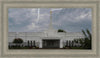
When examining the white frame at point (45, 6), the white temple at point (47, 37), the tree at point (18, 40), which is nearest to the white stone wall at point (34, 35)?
the white temple at point (47, 37)

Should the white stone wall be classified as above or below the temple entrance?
above

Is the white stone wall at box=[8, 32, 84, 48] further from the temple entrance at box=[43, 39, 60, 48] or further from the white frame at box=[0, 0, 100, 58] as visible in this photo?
the white frame at box=[0, 0, 100, 58]

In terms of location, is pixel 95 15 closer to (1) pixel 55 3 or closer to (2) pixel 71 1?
(2) pixel 71 1

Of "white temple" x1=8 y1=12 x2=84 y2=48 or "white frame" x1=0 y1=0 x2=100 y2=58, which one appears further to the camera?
"white temple" x1=8 y1=12 x2=84 y2=48

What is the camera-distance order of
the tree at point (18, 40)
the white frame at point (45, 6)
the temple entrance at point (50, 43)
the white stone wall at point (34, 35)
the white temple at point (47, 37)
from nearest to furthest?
the white frame at point (45, 6) < the white temple at point (47, 37) < the temple entrance at point (50, 43) < the tree at point (18, 40) < the white stone wall at point (34, 35)

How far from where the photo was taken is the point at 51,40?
1109 cm

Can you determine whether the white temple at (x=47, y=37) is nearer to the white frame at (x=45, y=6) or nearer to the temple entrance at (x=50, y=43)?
the temple entrance at (x=50, y=43)

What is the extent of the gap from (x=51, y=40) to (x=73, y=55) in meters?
4.36

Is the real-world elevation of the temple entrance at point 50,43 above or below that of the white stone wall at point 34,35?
below

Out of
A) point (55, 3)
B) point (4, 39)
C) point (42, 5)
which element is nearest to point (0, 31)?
point (4, 39)

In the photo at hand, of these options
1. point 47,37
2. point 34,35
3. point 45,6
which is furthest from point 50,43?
point 45,6

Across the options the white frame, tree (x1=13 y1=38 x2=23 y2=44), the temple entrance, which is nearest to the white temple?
the temple entrance

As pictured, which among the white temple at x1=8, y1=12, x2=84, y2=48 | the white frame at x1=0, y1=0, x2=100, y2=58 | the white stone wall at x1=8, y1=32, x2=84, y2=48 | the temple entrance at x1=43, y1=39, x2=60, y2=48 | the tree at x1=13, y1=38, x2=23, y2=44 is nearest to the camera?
the white frame at x1=0, y1=0, x2=100, y2=58

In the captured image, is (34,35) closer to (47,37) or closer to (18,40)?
(18,40)
